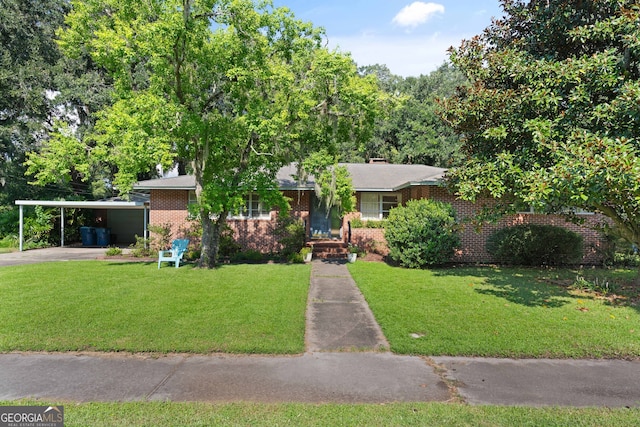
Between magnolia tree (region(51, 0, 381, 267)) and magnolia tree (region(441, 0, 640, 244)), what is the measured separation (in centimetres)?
362

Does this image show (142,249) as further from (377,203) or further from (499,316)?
(499,316)

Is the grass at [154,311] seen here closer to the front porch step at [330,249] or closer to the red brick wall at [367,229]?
the front porch step at [330,249]

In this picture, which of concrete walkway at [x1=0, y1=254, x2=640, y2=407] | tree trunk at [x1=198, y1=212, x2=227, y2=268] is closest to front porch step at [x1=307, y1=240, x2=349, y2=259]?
tree trunk at [x1=198, y1=212, x2=227, y2=268]

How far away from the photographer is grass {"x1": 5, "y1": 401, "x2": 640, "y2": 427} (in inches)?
133

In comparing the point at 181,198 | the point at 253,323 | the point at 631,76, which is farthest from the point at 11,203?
the point at 631,76

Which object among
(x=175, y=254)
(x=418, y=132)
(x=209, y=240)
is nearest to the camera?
(x=209, y=240)

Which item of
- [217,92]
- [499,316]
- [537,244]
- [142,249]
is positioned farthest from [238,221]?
[499,316]

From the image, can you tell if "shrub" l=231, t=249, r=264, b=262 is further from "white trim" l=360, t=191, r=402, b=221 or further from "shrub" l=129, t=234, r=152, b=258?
"white trim" l=360, t=191, r=402, b=221

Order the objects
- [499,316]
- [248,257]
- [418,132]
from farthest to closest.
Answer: [418,132] → [248,257] → [499,316]

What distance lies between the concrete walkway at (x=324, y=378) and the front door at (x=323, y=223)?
12400mm

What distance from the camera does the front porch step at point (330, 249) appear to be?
15688 mm

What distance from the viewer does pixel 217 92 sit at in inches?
455

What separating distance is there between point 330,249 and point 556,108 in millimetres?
10179

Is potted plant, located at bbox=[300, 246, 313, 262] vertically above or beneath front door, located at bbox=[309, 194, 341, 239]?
beneath
